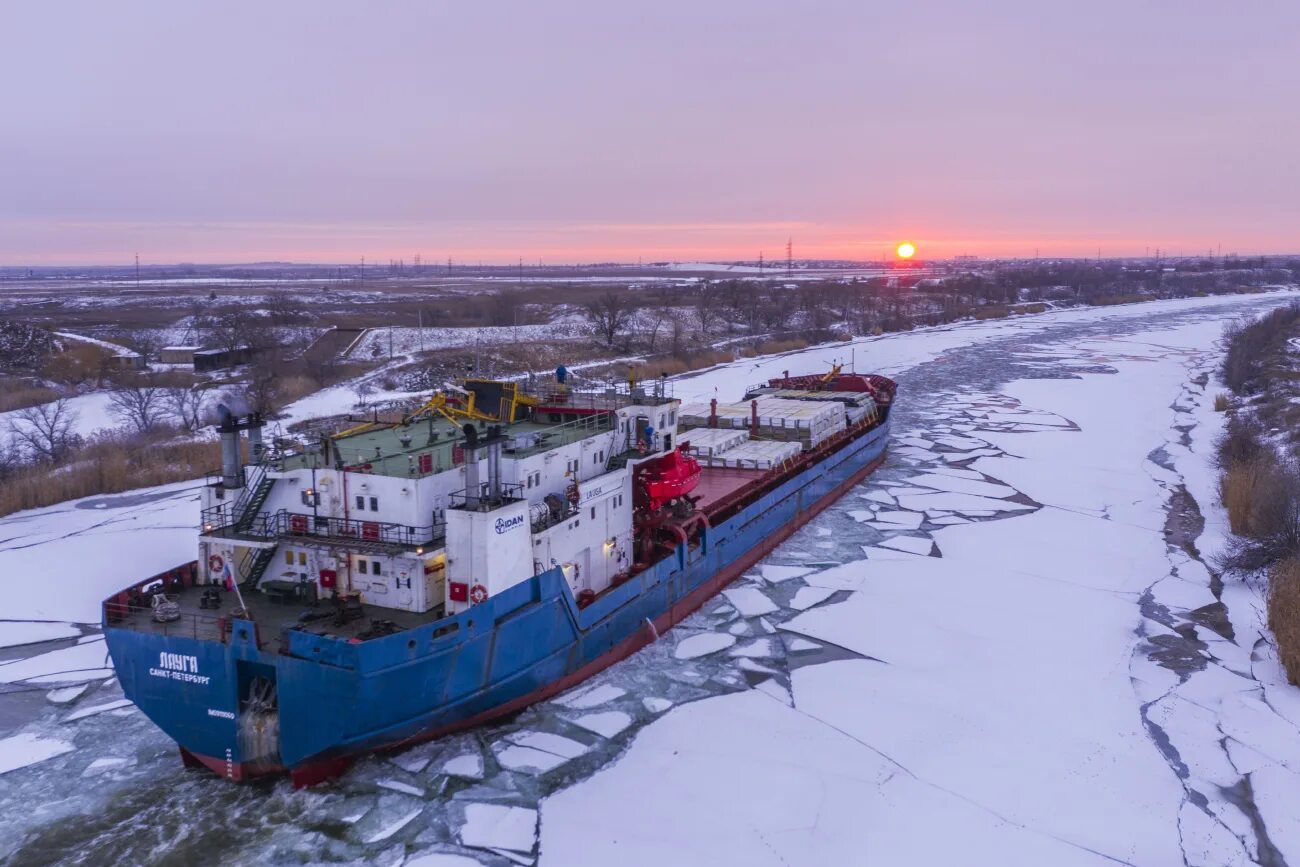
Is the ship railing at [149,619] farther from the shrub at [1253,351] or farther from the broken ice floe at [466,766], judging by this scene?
the shrub at [1253,351]

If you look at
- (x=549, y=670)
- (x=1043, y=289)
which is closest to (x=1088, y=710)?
(x=549, y=670)

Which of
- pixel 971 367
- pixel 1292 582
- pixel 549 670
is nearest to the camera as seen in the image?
pixel 549 670

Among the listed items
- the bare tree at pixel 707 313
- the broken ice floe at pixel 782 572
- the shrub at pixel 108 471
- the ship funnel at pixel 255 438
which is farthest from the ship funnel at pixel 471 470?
the bare tree at pixel 707 313

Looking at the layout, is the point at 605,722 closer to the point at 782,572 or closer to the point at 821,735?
the point at 821,735

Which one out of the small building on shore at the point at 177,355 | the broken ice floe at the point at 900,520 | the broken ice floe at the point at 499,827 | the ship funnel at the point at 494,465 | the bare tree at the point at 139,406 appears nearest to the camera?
the broken ice floe at the point at 499,827

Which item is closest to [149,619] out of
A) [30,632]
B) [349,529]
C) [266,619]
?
[266,619]

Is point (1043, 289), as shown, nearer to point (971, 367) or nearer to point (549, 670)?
point (971, 367)
